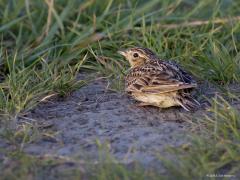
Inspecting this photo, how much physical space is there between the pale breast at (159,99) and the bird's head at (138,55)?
75 cm

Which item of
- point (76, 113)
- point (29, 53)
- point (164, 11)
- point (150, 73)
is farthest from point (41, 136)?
point (164, 11)

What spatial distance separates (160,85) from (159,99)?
0.52 ft

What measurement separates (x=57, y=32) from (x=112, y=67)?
4.44 feet

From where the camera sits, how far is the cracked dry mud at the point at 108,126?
6398 millimetres

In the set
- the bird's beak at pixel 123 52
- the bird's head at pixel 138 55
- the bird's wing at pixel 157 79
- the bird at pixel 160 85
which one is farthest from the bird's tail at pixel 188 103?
the bird's beak at pixel 123 52

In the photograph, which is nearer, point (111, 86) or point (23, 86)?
point (23, 86)

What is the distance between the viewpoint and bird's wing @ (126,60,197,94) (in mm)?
7286

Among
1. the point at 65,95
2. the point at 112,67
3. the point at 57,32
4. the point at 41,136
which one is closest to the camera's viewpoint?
the point at 41,136

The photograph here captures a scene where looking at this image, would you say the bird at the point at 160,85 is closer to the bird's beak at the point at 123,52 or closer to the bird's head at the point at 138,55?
the bird's head at the point at 138,55

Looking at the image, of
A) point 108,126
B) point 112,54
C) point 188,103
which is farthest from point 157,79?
point 112,54

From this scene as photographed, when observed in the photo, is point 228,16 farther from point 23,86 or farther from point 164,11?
point 23,86

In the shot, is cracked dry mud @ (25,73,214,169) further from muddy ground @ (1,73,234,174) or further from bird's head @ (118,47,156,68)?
bird's head @ (118,47,156,68)

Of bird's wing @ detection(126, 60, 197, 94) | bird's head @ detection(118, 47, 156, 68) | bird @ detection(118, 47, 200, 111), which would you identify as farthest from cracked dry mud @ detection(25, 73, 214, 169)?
bird's head @ detection(118, 47, 156, 68)

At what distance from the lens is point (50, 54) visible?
29.7 ft
